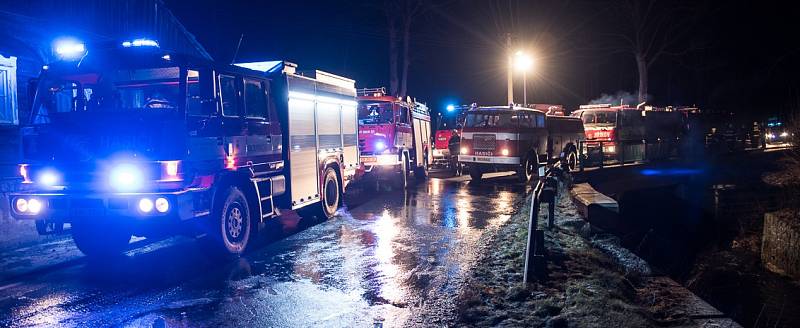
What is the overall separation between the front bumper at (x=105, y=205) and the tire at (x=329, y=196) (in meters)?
4.07

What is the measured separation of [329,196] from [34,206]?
17.6ft

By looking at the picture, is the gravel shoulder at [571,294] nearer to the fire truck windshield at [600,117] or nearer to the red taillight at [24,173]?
the red taillight at [24,173]

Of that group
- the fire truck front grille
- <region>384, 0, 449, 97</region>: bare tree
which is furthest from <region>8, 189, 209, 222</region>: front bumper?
<region>384, 0, 449, 97</region>: bare tree

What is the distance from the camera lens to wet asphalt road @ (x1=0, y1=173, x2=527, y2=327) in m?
5.54

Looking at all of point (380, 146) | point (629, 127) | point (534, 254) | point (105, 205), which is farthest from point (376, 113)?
point (629, 127)

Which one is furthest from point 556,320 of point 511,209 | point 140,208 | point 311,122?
point 511,209

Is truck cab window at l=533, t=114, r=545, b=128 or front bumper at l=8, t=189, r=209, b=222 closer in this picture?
front bumper at l=8, t=189, r=209, b=222

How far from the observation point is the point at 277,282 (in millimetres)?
6773

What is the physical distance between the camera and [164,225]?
24.3 feet

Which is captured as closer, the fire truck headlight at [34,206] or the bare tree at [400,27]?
the fire truck headlight at [34,206]

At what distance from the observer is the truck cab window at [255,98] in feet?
28.3

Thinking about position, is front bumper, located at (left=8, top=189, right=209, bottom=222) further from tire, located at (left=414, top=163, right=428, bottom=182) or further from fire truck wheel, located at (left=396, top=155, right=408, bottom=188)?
tire, located at (left=414, top=163, right=428, bottom=182)

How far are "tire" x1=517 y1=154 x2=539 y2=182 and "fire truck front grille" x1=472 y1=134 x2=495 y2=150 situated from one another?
109cm

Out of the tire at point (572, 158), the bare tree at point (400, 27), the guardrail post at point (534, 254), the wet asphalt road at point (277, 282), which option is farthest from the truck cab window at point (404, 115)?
the bare tree at point (400, 27)
